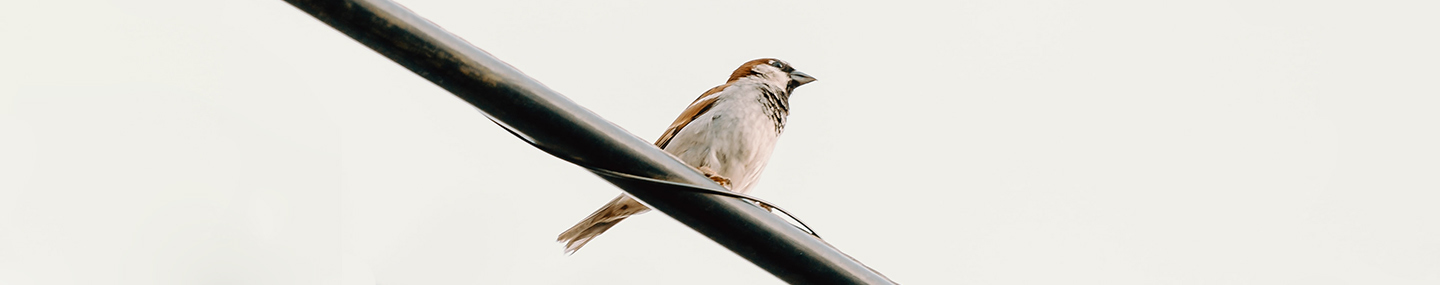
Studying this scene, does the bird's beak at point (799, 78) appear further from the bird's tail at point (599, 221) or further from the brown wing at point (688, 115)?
the bird's tail at point (599, 221)

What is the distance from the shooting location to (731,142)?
15.0ft

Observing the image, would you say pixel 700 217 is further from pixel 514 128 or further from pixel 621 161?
pixel 514 128

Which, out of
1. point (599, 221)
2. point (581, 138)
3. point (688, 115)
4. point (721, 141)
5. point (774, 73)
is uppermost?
point (774, 73)

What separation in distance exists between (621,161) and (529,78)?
24cm

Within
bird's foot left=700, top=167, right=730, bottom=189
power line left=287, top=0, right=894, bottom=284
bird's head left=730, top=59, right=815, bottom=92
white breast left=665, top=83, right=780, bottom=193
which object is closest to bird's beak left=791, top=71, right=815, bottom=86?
bird's head left=730, top=59, right=815, bottom=92

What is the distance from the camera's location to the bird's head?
5.58 meters

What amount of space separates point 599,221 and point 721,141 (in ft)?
2.05

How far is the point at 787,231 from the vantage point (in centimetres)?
241

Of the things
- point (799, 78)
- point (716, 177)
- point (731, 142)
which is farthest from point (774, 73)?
point (716, 177)

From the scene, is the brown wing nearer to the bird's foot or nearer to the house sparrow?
the house sparrow

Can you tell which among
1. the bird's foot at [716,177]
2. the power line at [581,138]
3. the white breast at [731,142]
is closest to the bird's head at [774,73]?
the white breast at [731,142]

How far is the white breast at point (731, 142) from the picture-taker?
4555 millimetres

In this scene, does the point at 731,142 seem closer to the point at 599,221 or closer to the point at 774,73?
the point at 599,221

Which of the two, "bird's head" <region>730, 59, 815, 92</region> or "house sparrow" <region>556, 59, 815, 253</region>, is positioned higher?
"bird's head" <region>730, 59, 815, 92</region>
